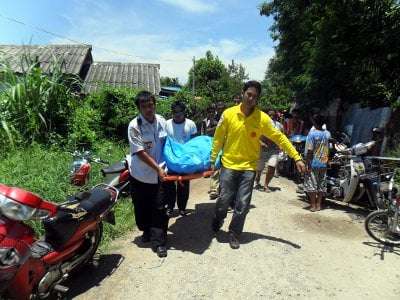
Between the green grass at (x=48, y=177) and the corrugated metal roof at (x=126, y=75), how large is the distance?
33.7ft

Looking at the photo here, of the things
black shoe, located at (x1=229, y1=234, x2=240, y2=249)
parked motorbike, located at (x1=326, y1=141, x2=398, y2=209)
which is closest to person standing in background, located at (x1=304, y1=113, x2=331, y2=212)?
parked motorbike, located at (x1=326, y1=141, x2=398, y2=209)

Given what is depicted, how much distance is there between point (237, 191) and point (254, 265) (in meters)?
0.96

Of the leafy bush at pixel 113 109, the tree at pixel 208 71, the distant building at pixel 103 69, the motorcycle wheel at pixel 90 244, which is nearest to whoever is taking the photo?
the motorcycle wheel at pixel 90 244

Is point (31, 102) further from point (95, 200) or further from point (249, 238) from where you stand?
point (249, 238)

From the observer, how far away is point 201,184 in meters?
7.91

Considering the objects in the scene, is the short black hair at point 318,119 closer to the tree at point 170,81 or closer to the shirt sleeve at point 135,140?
the shirt sleeve at point 135,140

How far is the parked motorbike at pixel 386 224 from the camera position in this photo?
4438 mm

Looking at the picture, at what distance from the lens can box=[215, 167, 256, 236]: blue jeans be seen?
14.3ft

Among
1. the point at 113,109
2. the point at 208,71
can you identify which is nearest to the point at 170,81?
the point at 208,71

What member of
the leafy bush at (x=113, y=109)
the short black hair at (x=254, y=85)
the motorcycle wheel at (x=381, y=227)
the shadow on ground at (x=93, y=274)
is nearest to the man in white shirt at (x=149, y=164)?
the shadow on ground at (x=93, y=274)

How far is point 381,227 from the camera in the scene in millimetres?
4715

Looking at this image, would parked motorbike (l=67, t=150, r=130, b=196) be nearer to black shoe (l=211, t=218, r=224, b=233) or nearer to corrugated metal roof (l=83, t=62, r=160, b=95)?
black shoe (l=211, t=218, r=224, b=233)

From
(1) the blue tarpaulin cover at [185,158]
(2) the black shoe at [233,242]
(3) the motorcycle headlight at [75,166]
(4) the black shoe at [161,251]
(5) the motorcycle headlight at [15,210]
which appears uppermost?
(1) the blue tarpaulin cover at [185,158]

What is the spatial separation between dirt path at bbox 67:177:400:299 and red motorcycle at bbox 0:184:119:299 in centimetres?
38
